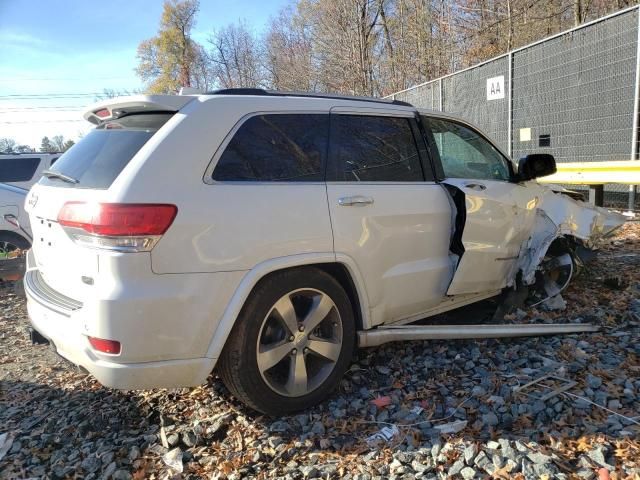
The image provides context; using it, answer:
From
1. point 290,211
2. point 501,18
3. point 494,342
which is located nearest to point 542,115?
Answer: point 494,342

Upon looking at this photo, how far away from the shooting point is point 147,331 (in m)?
2.52

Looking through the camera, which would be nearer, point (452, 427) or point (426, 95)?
point (452, 427)

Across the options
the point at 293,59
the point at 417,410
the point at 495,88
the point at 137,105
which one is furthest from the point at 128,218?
the point at 293,59

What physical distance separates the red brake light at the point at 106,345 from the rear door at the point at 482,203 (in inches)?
94.5

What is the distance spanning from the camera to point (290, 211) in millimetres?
2898

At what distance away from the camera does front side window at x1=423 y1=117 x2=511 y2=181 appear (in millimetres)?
4055

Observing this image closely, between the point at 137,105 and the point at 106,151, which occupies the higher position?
the point at 137,105

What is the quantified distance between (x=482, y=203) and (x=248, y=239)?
2.04 meters

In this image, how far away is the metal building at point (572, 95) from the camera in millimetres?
7859

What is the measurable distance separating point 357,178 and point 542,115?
761 centimetres

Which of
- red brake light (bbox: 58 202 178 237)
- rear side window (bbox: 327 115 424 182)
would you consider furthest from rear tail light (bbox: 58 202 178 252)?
rear side window (bbox: 327 115 424 182)

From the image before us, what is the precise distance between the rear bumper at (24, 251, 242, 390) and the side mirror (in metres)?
2.94

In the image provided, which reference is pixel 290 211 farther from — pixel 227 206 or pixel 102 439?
pixel 102 439

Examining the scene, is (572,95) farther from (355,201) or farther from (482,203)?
(355,201)
